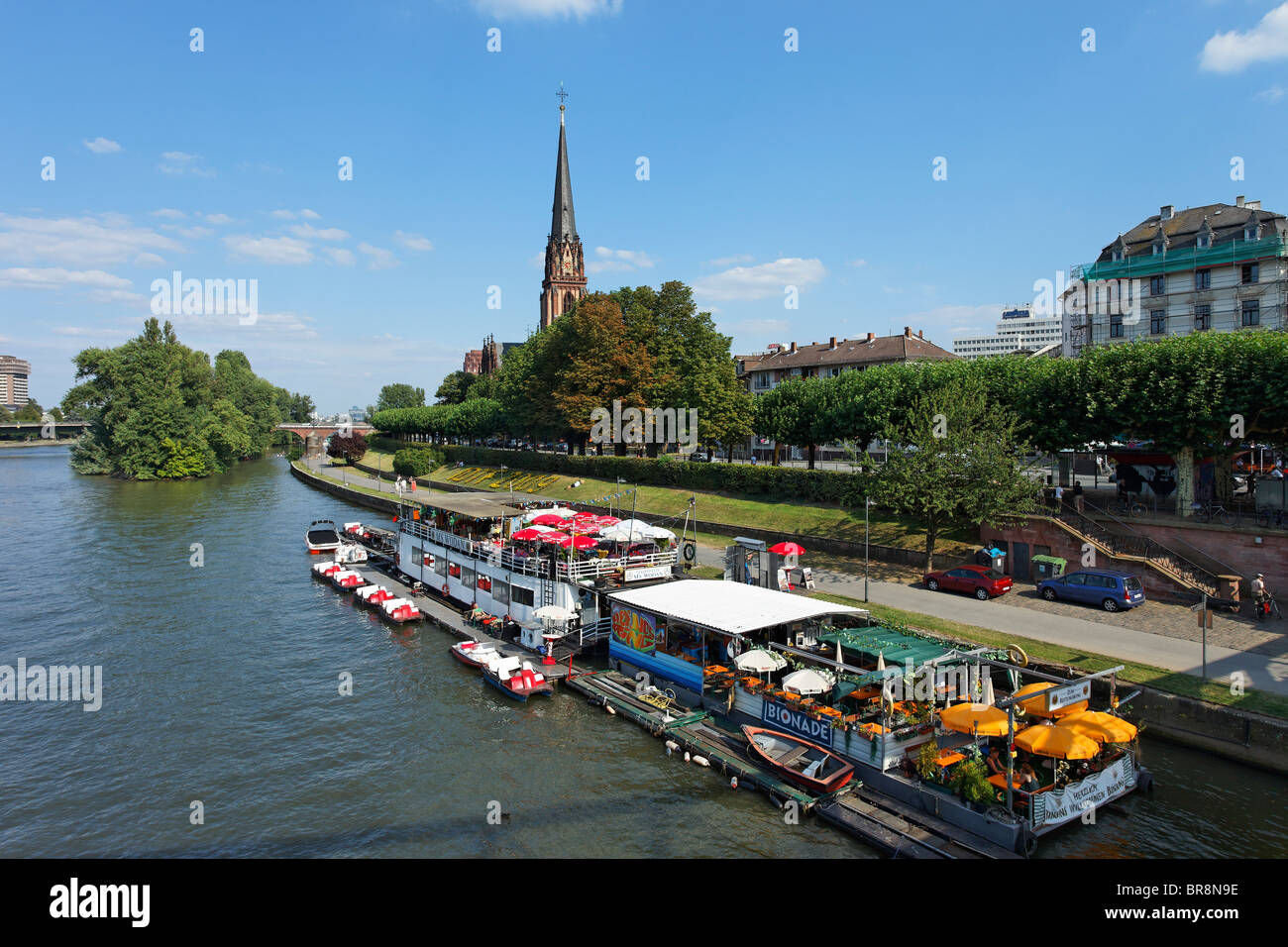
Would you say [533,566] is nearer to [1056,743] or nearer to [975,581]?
[975,581]

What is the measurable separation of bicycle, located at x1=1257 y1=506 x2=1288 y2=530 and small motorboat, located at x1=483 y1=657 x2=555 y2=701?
1288 inches

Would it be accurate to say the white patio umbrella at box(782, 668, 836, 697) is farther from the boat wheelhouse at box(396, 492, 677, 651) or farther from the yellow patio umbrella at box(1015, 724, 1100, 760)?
the boat wheelhouse at box(396, 492, 677, 651)

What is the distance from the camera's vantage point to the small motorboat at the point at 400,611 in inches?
1494

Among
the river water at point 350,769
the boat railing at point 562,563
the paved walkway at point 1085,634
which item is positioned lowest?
the river water at point 350,769

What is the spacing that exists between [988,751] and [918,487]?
20.0 metres

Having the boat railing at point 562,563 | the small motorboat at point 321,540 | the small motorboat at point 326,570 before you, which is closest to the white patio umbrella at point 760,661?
the boat railing at point 562,563

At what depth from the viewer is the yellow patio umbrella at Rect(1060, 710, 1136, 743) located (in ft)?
57.3

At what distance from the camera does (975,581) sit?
34.3 metres

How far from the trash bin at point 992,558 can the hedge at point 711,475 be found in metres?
7.61

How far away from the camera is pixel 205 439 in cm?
11381

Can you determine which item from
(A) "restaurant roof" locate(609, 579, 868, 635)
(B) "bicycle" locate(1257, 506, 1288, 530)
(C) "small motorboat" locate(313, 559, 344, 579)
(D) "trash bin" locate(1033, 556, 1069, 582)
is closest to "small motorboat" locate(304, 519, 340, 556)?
(C) "small motorboat" locate(313, 559, 344, 579)

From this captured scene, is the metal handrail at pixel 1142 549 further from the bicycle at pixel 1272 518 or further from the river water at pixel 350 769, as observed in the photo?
the river water at pixel 350 769

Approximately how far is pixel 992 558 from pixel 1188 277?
132 ft
